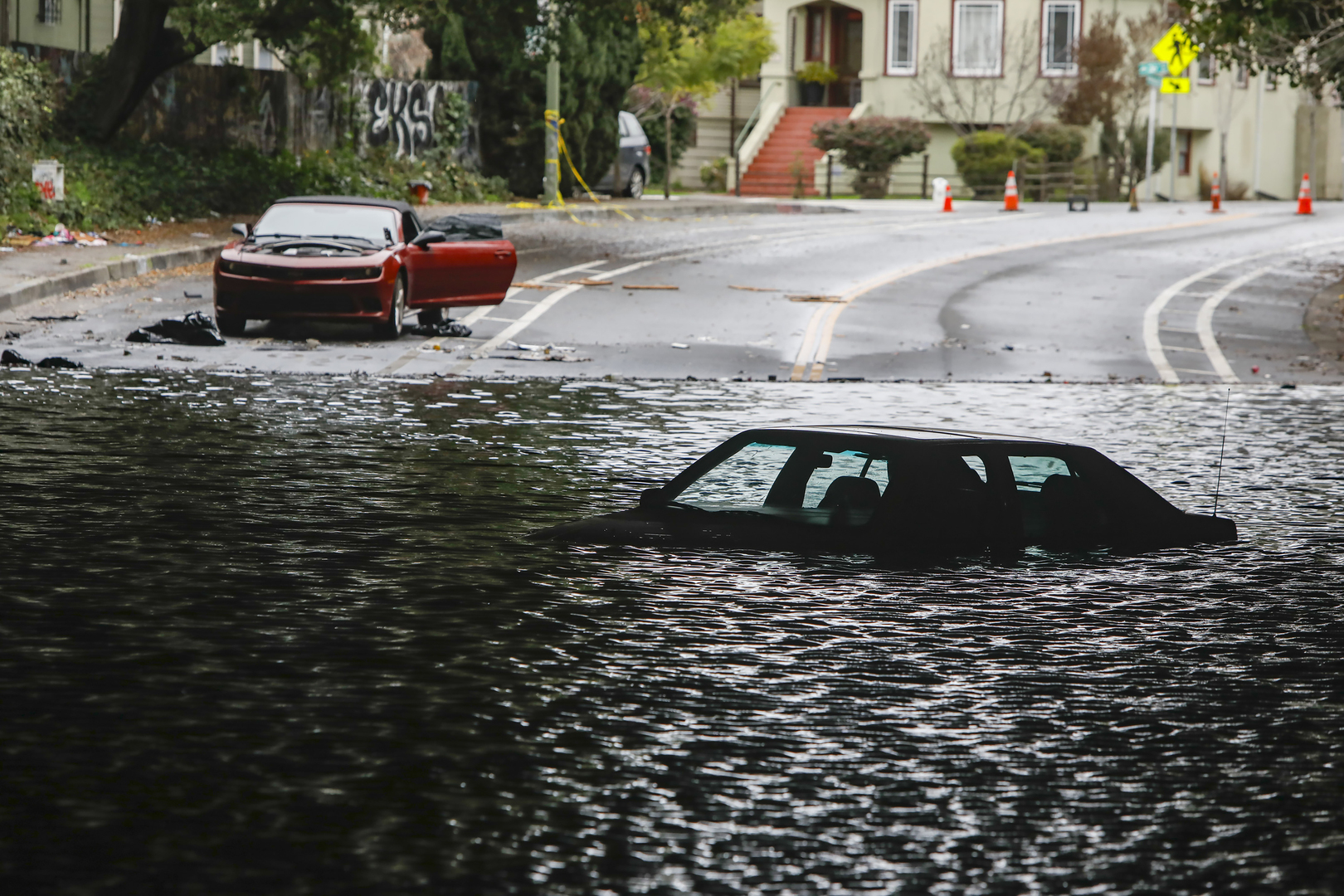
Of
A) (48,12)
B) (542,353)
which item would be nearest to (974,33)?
(48,12)

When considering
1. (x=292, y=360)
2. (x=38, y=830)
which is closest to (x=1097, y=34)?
(x=292, y=360)

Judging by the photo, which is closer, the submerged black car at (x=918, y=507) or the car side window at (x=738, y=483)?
the submerged black car at (x=918, y=507)

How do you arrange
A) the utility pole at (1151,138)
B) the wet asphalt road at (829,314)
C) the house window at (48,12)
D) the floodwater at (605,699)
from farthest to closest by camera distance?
1. the utility pole at (1151,138)
2. the house window at (48,12)
3. the wet asphalt road at (829,314)
4. the floodwater at (605,699)

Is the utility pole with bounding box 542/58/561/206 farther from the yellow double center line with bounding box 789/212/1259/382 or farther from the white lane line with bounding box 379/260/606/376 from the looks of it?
the white lane line with bounding box 379/260/606/376

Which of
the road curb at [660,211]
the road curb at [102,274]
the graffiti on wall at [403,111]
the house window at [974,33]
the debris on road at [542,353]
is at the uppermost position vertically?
the house window at [974,33]

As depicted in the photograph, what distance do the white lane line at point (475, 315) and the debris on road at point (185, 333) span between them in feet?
6.33

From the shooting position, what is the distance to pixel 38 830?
5.45 meters

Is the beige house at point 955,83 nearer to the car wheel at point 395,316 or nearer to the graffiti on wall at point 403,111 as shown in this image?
the graffiti on wall at point 403,111

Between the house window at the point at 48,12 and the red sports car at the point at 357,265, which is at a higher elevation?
the house window at the point at 48,12

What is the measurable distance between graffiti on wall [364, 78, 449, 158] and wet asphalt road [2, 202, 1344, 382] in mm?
6012

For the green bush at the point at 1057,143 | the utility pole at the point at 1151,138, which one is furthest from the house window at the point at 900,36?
the utility pole at the point at 1151,138

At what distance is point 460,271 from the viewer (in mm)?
21438

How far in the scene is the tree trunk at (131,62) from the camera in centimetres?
3181

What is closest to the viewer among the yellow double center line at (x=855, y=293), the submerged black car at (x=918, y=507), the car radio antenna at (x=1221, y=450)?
the submerged black car at (x=918, y=507)
